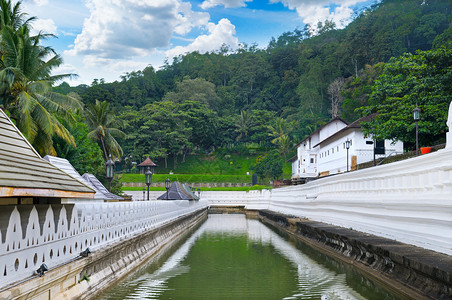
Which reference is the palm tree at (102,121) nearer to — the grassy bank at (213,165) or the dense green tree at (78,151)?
the dense green tree at (78,151)

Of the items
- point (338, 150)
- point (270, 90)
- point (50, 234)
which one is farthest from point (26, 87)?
point (270, 90)

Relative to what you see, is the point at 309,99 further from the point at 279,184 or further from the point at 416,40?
the point at 279,184

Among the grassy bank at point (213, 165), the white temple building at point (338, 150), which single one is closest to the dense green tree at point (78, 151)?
the white temple building at point (338, 150)

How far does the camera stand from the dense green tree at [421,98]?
26719 millimetres

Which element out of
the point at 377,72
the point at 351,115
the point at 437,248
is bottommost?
the point at 437,248

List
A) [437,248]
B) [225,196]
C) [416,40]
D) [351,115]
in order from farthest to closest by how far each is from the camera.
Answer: [416,40] → [351,115] → [225,196] → [437,248]

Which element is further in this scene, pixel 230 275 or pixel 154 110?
pixel 154 110

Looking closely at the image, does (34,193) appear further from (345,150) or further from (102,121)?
(102,121)

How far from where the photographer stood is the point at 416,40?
264ft

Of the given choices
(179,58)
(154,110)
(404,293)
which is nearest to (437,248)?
(404,293)

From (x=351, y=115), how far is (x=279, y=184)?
63.6 feet

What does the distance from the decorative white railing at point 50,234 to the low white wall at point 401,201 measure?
555 cm

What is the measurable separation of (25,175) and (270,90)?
11188 centimetres

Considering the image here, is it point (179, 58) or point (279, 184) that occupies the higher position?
point (179, 58)
